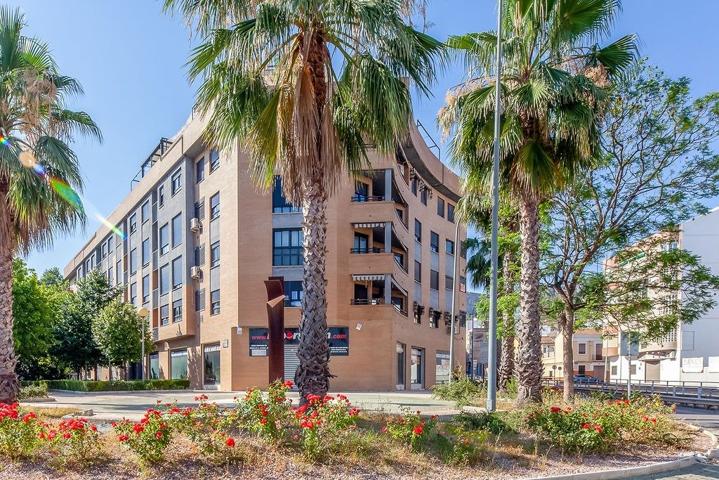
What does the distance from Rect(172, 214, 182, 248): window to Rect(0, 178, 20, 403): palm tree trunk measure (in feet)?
78.8

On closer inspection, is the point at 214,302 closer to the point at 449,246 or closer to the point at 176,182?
the point at 176,182

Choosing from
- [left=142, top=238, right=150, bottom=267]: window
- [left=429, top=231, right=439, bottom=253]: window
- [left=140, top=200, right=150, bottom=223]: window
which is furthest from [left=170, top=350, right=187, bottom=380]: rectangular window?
[left=429, top=231, right=439, bottom=253]: window

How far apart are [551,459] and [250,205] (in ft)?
79.9

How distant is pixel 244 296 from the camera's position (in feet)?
101

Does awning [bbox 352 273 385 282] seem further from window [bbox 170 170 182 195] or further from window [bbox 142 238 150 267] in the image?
window [bbox 142 238 150 267]

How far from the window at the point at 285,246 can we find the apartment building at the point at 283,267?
54 mm

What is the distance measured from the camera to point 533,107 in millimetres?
13164

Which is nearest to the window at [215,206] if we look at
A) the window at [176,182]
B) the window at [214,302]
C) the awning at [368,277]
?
the window at [214,302]

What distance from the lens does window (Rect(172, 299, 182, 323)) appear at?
38562 millimetres

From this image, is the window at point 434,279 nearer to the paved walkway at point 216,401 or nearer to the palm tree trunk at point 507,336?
the paved walkway at point 216,401

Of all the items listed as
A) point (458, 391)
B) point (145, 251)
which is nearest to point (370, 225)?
point (458, 391)

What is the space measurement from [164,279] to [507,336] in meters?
29.2

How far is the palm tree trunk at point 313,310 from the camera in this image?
36.7 feet

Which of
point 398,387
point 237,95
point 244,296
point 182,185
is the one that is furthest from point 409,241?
point 237,95
